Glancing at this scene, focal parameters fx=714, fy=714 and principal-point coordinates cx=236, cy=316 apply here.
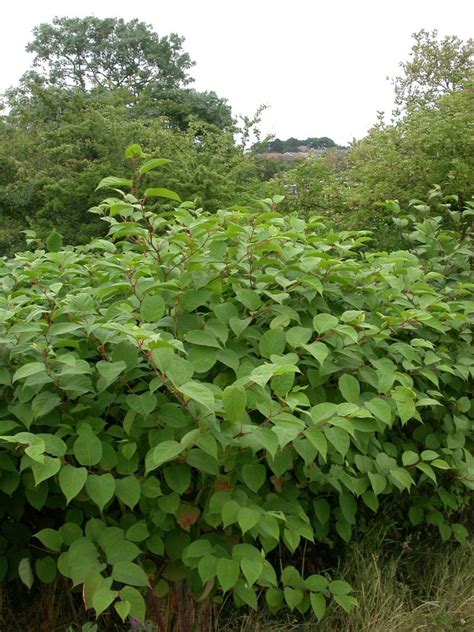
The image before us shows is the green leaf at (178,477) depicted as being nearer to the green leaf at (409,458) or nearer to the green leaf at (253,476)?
the green leaf at (253,476)

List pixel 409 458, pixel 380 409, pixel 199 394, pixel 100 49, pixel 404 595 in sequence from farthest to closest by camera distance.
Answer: pixel 100 49 → pixel 404 595 → pixel 409 458 → pixel 380 409 → pixel 199 394

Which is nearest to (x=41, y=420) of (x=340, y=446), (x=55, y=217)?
(x=340, y=446)

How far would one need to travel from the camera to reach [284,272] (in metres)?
2.53

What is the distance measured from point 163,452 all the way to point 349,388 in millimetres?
698

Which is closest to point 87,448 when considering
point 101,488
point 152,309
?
point 101,488

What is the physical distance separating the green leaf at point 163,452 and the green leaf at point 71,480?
17 cm

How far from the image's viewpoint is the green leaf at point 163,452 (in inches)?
69.4

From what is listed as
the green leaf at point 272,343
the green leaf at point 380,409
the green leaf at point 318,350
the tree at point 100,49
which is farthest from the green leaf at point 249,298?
the tree at point 100,49

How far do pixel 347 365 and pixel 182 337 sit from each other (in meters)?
0.57

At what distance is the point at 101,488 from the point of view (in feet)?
6.09

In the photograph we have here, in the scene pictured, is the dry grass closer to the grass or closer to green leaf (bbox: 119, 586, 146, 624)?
the grass

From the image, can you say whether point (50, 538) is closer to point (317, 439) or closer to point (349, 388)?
point (317, 439)

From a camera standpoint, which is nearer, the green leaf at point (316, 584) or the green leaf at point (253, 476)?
the green leaf at point (253, 476)

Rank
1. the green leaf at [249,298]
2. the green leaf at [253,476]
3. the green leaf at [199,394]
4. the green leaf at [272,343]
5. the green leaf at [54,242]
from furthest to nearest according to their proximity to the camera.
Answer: the green leaf at [54,242] → the green leaf at [249,298] → the green leaf at [272,343] → the green leaf at [253,476] → the green leaf at [199,394]
